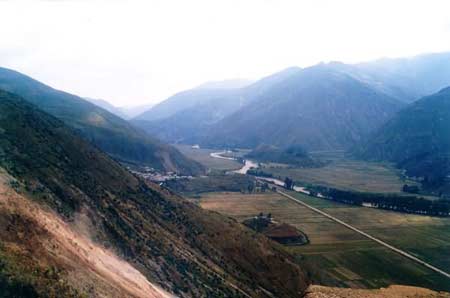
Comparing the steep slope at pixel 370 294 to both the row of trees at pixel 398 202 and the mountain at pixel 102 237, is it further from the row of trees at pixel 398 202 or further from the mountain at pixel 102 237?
the row of trees at pixel 398 202

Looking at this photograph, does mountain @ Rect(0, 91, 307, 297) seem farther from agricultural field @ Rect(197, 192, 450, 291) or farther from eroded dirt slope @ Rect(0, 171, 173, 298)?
agricultural field @ Rect(197, 192, 450, 291)

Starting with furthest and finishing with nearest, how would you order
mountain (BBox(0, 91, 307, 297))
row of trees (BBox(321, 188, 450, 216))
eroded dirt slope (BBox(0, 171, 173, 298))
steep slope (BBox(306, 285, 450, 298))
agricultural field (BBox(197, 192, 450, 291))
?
row of trees (BBox(321, 188, 450, 216)) → agricultural field (BBox(197, 192, 450, 291)) → steep slope (BBox(306, 285, 450, 298)) → eroded dirt slope (BBox(0, 171, 173, 298)) → mountain (BBox(0, 91, 307, 297))

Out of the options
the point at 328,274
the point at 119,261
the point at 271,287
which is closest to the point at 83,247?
the point at 119,261

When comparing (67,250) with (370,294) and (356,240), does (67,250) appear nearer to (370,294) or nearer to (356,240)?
(370,294)

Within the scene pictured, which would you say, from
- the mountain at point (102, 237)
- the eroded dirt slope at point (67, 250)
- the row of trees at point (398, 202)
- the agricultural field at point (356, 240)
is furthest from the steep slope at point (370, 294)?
the row of trees at point (398, 202)

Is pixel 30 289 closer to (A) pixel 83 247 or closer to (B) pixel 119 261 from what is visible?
(A) pixel 83 247

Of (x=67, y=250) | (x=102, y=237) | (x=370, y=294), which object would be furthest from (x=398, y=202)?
(x=67, y=250)

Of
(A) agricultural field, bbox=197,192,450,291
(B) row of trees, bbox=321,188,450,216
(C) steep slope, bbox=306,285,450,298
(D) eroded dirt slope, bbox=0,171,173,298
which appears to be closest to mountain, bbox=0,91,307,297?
(D) eroded dirt slope, bbox=0,171,173,298
